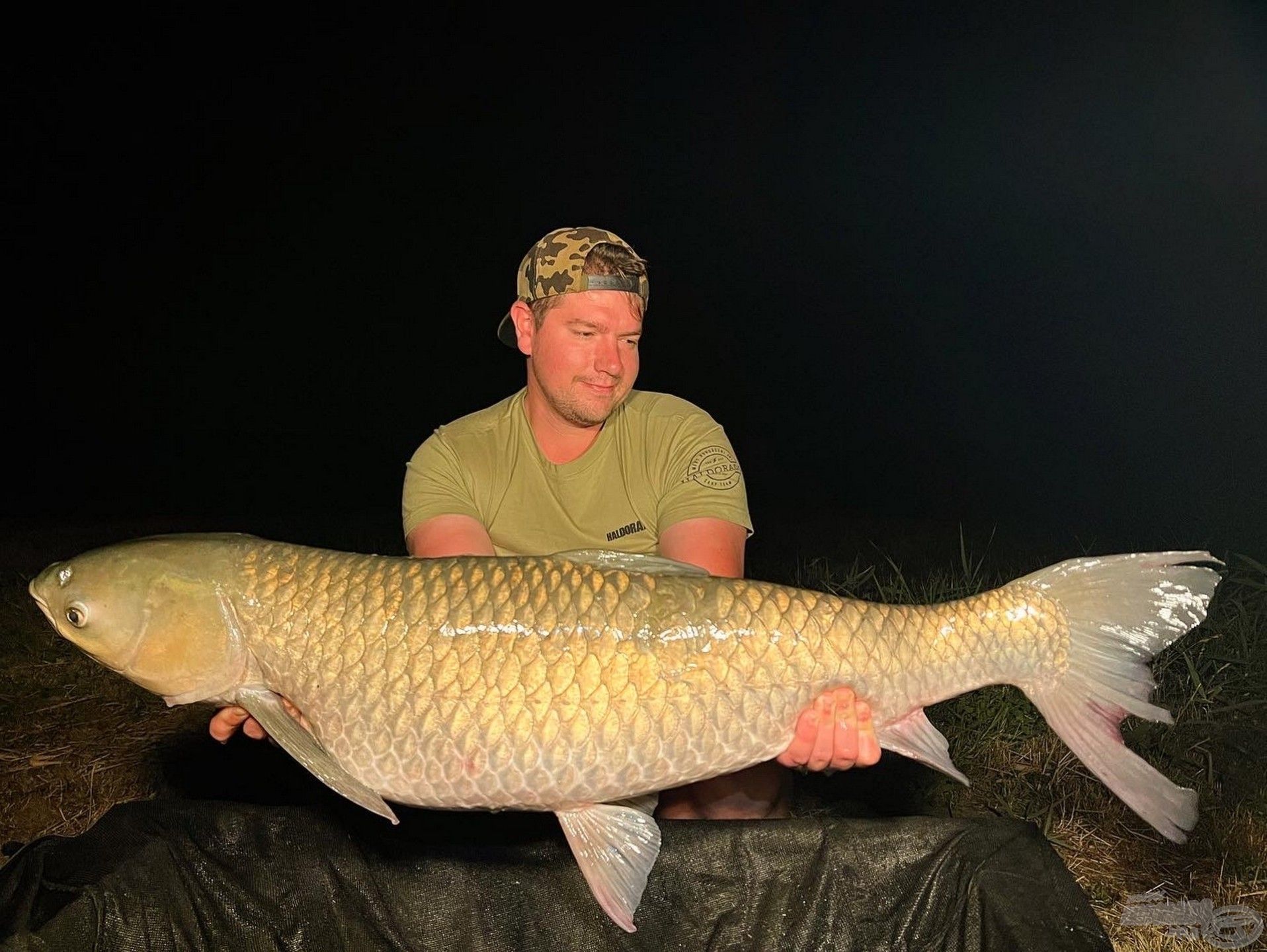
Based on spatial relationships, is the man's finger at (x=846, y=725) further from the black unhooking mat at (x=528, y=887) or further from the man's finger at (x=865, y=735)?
the black unhooking mat at (x=528, y=887)

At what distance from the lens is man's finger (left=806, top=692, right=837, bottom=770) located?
1573 millimetres

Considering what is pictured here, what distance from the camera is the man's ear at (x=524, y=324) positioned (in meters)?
2.29

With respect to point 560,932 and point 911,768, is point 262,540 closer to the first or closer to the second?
point 560,932

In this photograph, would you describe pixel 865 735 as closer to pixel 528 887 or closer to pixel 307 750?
pixel 528 887

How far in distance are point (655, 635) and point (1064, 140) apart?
21.5 m

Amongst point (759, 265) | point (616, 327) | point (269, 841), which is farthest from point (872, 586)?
point (759, 265)

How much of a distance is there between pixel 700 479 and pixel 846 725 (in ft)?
2.54

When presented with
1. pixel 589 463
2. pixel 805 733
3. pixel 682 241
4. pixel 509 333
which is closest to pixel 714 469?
pixel 589 463

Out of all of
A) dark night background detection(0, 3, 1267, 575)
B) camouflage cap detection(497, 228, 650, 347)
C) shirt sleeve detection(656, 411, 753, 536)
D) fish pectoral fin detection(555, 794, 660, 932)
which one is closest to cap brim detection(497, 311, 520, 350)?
camouflage cap detection(497, 228, 650, 347)

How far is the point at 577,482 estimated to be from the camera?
91.3 inches

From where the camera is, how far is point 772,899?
1.90 metres

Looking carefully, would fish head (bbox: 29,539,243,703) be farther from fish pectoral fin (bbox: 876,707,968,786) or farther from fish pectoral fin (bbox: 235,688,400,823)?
fish pectoral fin (bbox: 876,707,968,786)

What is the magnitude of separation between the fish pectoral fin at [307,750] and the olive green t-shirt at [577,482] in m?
0.69

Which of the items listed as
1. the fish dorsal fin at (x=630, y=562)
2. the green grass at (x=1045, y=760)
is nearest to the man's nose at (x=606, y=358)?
the fish dorsal fin at (x=630, y=562)
